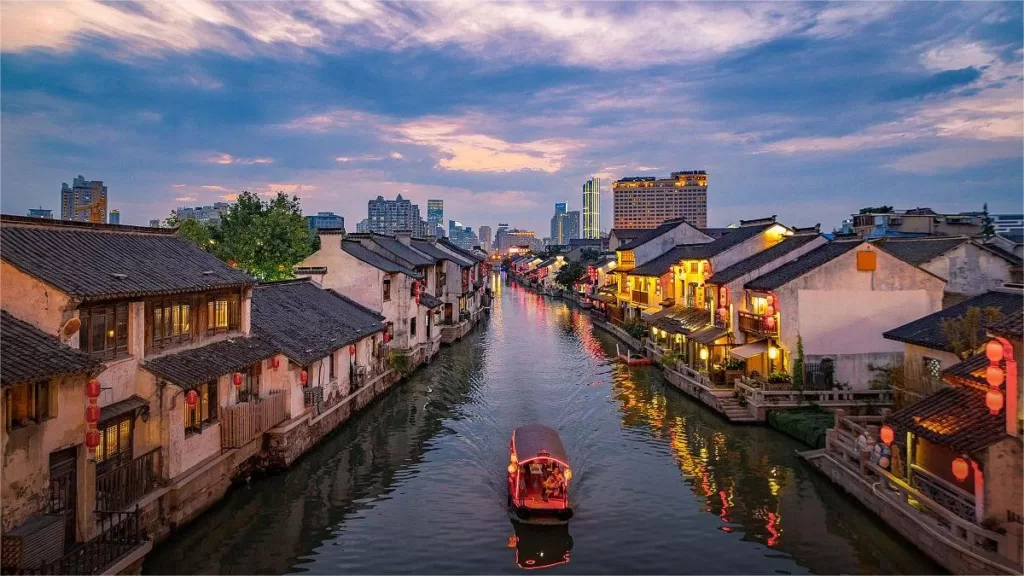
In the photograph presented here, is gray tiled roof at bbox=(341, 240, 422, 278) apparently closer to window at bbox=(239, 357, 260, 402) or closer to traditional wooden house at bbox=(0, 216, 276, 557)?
window at bbox=(239, 357, 260, 402)

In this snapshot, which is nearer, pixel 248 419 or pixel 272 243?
pixel 248 419

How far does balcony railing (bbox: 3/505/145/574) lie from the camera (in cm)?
1409

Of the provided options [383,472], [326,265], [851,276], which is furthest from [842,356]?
[326,265]

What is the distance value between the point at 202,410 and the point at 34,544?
7.78 m

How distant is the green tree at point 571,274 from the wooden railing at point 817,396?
3417 inches

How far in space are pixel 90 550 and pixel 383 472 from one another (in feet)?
42.7

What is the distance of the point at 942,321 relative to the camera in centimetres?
2775

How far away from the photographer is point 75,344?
55.2 feet

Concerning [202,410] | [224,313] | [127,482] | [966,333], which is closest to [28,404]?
[127,482]

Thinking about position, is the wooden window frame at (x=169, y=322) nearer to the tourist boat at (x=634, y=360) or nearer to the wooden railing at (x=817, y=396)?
the wooden railing at (x=817, y=396)

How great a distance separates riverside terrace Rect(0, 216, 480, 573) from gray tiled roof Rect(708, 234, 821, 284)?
2752 cm

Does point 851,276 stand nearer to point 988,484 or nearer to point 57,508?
point 988,484

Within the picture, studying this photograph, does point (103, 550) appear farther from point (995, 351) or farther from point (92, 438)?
point (995, 351)

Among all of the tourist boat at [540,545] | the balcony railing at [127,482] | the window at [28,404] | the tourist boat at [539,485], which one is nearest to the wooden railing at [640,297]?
the tourist boat at [539,485]
